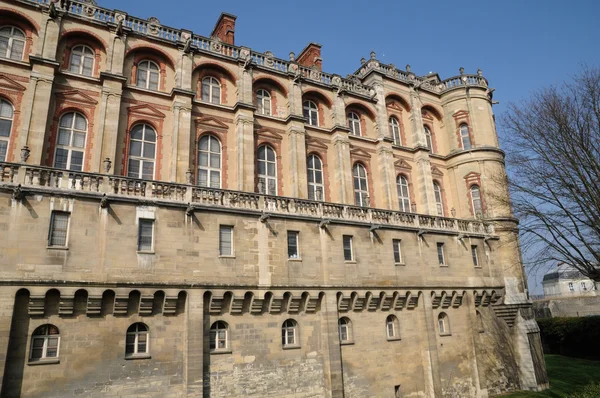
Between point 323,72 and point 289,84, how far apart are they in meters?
3.50

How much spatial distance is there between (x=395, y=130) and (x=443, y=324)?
578 inches

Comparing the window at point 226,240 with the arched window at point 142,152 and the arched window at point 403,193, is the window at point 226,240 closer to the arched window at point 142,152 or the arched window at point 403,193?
the arched window at point 142,152

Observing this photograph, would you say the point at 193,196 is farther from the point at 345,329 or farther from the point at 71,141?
the point at 345,329

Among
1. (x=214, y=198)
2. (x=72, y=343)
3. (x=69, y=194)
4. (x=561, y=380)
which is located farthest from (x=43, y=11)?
(x=561, y=380)

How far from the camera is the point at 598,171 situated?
16.4m

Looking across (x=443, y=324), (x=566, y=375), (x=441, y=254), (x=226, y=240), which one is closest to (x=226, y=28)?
(x=226, y=240)

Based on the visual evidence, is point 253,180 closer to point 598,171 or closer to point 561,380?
point 598,171

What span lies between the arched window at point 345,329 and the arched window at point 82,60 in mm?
18543

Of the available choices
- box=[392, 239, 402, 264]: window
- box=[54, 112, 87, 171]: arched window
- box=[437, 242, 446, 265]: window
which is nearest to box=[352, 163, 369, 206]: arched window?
box=[392, 239, 402, 264]: window

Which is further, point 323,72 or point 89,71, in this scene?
point 323,72

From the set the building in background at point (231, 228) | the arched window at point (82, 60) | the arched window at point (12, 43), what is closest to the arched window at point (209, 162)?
the building in background at point (231, 228)

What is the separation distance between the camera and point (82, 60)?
22312 millimetres

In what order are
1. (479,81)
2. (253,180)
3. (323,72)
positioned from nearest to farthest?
(253,180), (323,72), (479,81)

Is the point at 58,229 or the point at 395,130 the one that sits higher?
the point at 395,130
